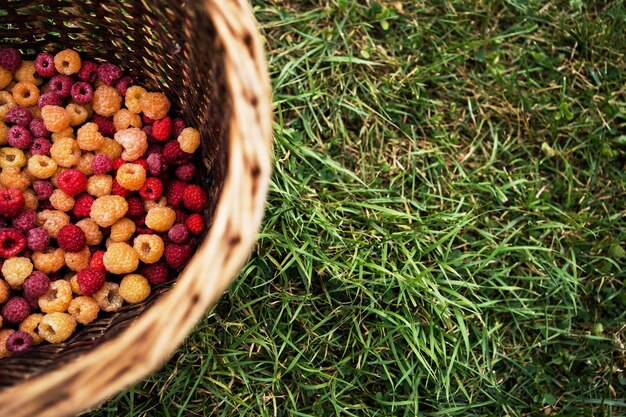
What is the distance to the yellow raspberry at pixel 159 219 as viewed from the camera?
55.7 inches

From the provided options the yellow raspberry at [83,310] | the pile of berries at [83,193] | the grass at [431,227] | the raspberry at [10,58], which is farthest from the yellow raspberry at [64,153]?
the grass at [431,227]

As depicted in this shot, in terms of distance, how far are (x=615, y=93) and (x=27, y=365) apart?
180cm

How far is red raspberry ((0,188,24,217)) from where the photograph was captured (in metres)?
1.38

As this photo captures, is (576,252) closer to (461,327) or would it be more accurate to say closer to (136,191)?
(461,327)

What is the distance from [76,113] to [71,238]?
1.02 ft

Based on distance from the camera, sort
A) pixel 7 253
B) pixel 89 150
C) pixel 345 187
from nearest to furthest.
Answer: pixel 7 253 < pixel 89 150 < pixel 345 187

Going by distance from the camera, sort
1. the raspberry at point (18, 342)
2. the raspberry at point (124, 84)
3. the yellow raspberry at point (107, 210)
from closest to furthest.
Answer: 1. the raspberry at point (18, 342)
2. the yellow raspberry at point (107, 210)
3. the raspberry at point (124, 84)

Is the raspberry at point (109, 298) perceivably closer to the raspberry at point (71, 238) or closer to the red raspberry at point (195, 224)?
the raspberry at point (71, 238)

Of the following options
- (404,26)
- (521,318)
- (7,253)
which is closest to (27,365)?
(7,253)

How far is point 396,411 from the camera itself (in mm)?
1662

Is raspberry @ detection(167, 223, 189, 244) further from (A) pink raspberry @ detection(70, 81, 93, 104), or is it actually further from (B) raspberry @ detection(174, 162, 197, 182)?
(A) pink raspberry @ detection(70, 81, 93, 104)

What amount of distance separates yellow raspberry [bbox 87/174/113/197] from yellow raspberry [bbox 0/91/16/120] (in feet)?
0.88

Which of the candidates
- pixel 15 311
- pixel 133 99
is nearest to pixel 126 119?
pixel 133 99

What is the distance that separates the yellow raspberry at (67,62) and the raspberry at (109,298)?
51cm
